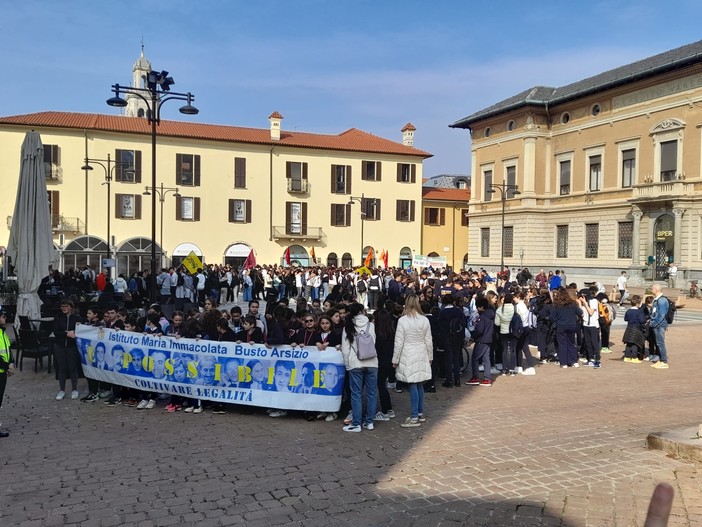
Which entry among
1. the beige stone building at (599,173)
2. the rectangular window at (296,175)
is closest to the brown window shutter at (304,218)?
the rectangular window at (296,175)

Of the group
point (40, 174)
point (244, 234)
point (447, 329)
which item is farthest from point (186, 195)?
point (447, 329)

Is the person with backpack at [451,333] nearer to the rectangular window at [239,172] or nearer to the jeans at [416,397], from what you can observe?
the jeans at [416,397]

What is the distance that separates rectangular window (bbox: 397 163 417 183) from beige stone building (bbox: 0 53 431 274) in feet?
0.31

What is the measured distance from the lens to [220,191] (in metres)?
51.2

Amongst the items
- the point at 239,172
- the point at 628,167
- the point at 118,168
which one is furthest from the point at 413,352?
the point at 239,172

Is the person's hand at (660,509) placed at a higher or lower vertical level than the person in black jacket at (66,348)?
higher

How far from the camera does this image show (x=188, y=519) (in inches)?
213

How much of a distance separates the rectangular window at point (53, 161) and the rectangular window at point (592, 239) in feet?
130

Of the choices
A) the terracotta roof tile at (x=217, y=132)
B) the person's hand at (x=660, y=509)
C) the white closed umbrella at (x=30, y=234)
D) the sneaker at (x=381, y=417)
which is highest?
the terracotta roof tile at (x=217, y=132)

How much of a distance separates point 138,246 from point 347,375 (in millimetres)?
41635

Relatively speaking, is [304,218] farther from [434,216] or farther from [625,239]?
[625,239]

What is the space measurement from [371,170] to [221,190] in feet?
45.5

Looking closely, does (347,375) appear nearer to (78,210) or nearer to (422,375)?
(422,375)

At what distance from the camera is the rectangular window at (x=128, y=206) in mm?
48094
